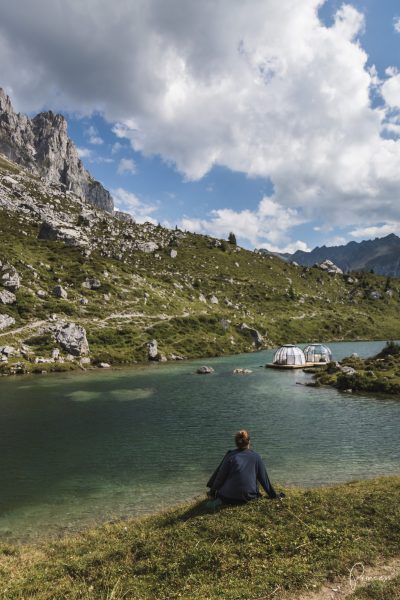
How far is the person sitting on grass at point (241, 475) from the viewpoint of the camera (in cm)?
1819

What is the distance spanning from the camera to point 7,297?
12144 centimetres

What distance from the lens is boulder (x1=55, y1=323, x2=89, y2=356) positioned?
110 m

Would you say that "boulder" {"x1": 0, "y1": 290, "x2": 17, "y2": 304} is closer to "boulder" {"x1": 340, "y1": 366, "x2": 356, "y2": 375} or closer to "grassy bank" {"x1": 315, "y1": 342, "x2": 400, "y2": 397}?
"grassy bank" {"x1": 315, "y1": 342, "x2": 400, "y2": 397}

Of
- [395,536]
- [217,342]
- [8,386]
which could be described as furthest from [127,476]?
[217,342]

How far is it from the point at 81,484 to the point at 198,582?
20668mm

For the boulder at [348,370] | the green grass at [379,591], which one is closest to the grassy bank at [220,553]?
the green grass at [379,591]

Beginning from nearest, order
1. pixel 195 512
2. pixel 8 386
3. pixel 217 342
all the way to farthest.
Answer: pixel 195 512, pixel 8 386, pixel 217 342

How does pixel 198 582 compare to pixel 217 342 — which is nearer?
pixel 198 582

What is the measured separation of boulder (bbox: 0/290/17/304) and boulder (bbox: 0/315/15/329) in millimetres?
9598

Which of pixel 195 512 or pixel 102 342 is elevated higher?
pixel 102 342

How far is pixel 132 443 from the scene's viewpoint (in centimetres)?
4166

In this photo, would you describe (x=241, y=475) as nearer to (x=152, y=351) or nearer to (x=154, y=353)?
(x=152, y=351)

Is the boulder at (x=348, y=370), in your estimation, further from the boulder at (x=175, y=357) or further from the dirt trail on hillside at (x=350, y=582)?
the dirt trail on hillside at (x=350, y=582)

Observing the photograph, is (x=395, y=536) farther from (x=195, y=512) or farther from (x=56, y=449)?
(x=56, y=449)
